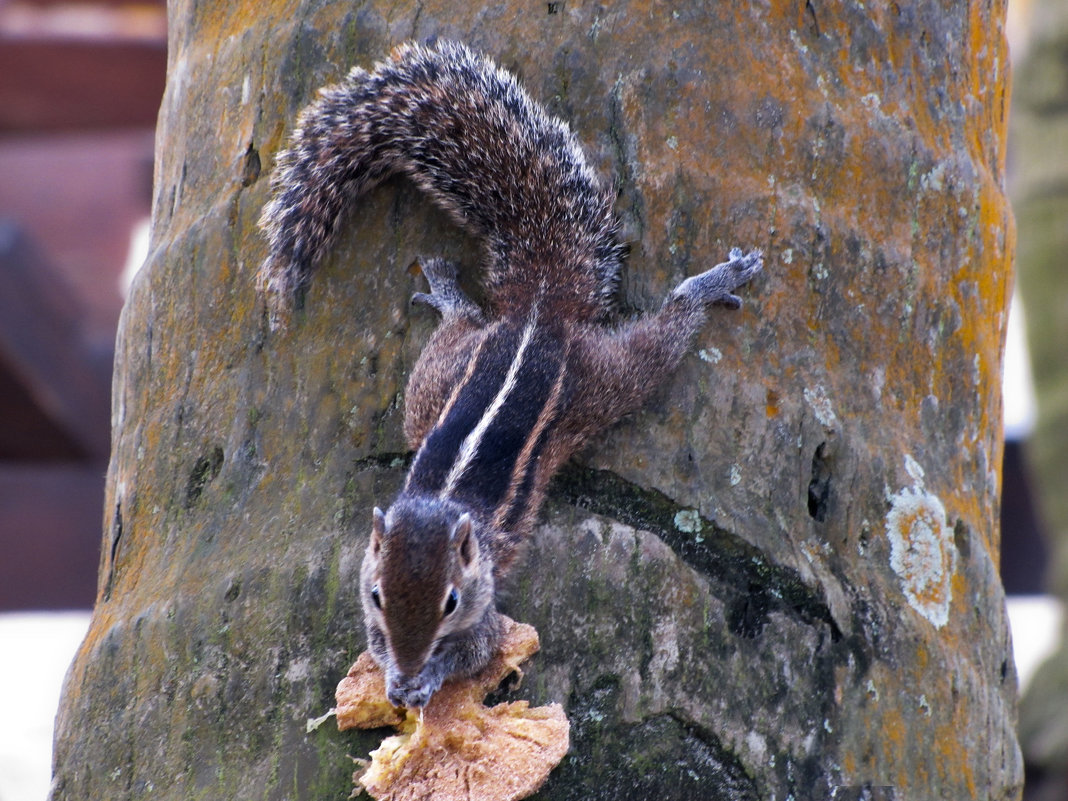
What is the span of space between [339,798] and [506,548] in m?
0.65

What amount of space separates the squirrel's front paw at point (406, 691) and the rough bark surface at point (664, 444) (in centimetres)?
11

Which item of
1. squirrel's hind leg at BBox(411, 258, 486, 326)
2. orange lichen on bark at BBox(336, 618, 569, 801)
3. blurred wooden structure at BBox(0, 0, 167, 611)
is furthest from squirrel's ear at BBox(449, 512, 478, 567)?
blurred wooden structure at BBox(0, 0, 167, 611)

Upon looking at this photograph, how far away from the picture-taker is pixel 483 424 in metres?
3.01

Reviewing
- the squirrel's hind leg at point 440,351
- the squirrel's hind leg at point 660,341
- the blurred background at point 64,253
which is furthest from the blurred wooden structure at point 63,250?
the squirrel's hind leg at point 660,341

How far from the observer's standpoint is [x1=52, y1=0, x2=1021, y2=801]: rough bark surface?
2.56 meters

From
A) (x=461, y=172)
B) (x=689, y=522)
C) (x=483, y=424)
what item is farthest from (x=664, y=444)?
(x=461, y=172)

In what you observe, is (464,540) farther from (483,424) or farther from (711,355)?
(711,355)

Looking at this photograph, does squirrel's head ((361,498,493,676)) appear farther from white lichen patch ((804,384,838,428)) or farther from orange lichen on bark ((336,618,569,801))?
white lichen patch ((804,384,838,428))

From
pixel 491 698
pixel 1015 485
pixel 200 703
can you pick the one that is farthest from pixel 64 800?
pixel 1015 485

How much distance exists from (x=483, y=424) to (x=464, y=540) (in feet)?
0.98

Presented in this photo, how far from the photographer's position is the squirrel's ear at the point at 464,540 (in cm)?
283

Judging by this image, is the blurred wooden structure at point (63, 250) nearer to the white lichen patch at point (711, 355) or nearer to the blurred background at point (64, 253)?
the blurred background at point (64, 253)

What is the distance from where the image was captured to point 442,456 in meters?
2.89

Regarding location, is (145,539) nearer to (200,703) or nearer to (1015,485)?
(200,703)
